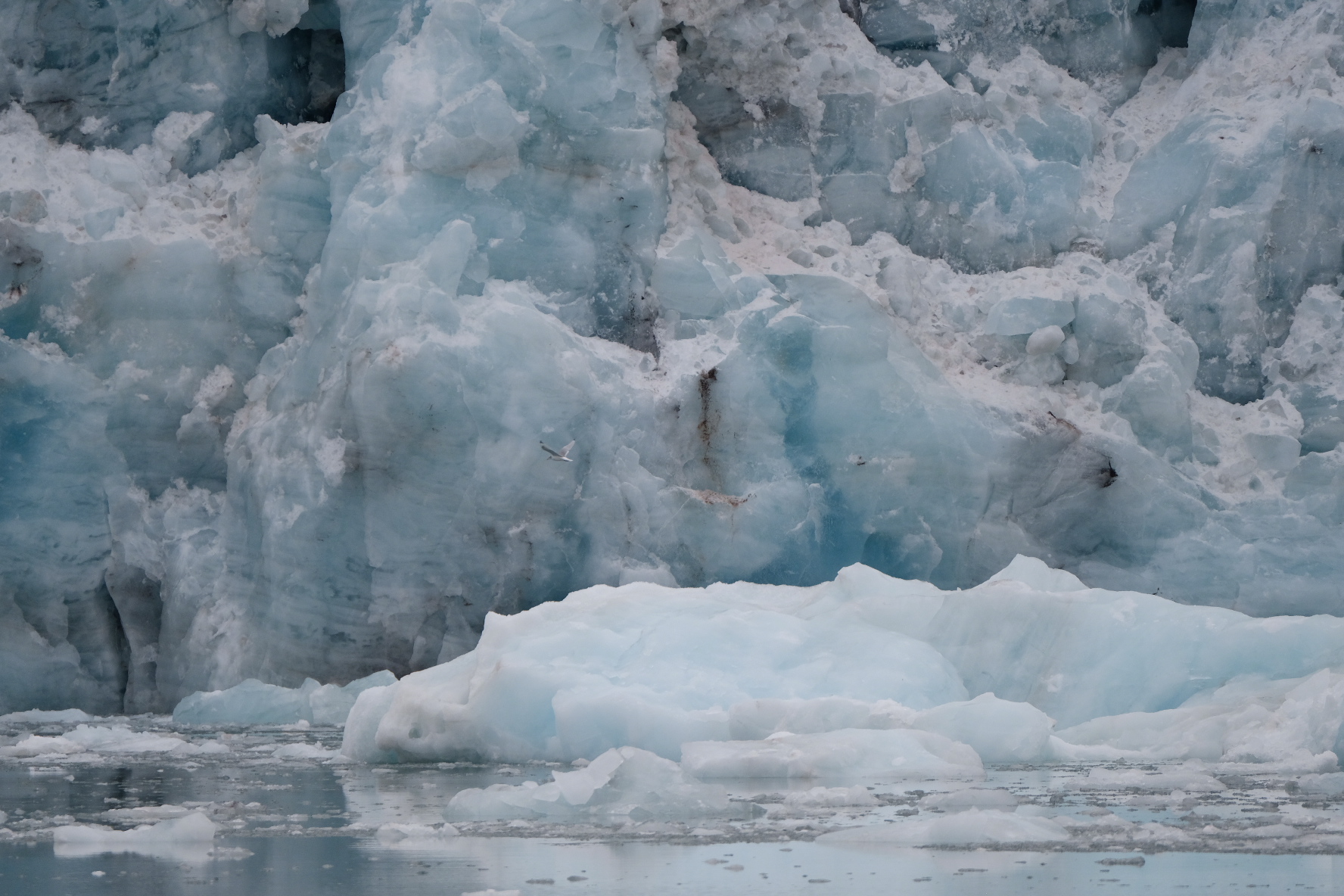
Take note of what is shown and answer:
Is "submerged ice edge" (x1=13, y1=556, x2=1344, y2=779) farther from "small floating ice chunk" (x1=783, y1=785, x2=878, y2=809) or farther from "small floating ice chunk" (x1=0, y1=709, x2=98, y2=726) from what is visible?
"small floating ice chunk" (x1=0, y1=709, x2=98, y2=726)

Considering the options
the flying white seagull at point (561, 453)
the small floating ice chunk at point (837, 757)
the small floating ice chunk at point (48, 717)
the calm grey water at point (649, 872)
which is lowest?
the calm grey water at point (649, 872)

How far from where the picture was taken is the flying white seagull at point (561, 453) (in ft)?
25.2

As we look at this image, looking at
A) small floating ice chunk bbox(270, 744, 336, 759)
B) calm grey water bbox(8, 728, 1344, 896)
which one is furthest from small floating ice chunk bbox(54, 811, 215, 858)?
small floating ice chunk bbox(270, 744, 336, 759)

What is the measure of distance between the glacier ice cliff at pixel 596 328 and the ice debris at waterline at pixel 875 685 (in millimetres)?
1688

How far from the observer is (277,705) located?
23.5 ft

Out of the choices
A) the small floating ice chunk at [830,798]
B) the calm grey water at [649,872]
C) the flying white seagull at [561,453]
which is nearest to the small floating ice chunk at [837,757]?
the small floating ice chunk at [830,798]

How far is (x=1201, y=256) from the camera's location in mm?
8766

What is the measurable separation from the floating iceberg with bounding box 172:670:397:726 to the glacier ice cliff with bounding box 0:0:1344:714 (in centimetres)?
58

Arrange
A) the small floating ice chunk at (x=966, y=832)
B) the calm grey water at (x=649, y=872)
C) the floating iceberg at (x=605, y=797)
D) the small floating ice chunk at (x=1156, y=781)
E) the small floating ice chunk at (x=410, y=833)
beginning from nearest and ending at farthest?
1. the calm grey water at (x=649, y=872)
2. the small floating ice chunk at (x=966, y=832)
3. the small floating ice chunk at (x=410, y=833)
4. the floating iceberg at (x=605, y=797)
5. the small floating ice chunk at (x=1156, y=781)

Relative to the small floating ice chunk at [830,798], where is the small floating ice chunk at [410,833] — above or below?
below

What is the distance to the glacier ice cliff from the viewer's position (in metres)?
7.78

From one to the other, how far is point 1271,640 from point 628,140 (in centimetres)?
434

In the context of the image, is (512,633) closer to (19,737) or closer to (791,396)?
(19,737)

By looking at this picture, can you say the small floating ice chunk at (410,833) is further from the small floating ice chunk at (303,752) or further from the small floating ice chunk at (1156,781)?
the small floating ice chunk at (303,752)
